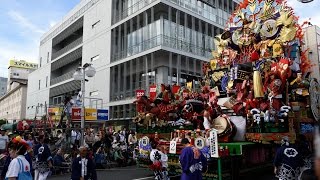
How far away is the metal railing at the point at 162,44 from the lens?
25170 mm

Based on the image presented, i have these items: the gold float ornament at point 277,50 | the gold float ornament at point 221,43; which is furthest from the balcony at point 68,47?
the gold float ornament at point 277,50

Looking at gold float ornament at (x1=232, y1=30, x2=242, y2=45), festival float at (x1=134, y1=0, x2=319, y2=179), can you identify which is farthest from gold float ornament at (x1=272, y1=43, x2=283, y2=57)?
gold float ornament at (x1=232, y1=30, x2=242, y2=45)

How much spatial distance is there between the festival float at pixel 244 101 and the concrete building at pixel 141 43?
859 centimetres

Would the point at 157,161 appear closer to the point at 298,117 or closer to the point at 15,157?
the point at 15,157

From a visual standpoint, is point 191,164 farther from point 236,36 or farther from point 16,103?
point 16,103

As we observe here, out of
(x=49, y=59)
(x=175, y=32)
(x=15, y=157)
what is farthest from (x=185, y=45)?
(x=49, y=59)

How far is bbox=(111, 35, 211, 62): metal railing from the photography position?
2517 centimetres

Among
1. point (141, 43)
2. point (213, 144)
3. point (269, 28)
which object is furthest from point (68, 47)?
point (213, 144)

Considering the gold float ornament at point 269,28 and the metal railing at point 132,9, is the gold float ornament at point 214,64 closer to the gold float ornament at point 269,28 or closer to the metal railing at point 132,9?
the gold float ornament at point 269,28

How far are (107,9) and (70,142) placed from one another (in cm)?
1803

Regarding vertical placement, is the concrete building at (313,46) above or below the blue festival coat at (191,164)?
above

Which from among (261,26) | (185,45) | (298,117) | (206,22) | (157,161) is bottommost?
(157,161)

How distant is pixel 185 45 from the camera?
26.9 meters

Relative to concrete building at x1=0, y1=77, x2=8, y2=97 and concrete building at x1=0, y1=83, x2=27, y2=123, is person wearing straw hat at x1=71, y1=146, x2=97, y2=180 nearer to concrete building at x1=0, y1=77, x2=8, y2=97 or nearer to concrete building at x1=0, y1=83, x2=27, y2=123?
concrete building at x1=0, y1=83, x2=27, y2=123
